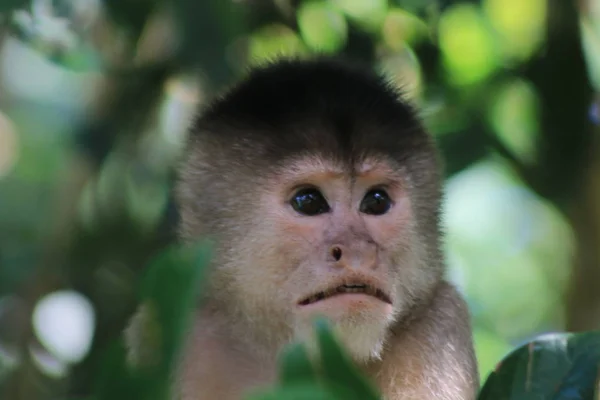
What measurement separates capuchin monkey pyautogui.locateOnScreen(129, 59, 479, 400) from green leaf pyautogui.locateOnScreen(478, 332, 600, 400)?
0.91 m

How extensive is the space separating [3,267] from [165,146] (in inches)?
39.4

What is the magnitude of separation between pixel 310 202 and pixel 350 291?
42cm

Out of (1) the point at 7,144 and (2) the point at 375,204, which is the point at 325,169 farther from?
(1) the point at 7,144

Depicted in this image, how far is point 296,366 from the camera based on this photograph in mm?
1249

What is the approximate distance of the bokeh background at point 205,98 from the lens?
14.1ft

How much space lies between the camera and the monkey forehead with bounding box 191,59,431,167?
10.6 feet

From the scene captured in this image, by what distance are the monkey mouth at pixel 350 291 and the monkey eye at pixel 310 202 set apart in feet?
1.13

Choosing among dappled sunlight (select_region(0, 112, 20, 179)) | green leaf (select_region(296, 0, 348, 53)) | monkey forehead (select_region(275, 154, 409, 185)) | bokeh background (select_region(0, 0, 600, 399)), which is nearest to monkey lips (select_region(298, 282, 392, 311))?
monkey forehead (select_region(275, 154, 409, 185))

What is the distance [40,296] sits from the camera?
→ 4637 millimetres

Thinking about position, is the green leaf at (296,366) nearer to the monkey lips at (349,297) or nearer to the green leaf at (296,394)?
the green leaf at (296,394)

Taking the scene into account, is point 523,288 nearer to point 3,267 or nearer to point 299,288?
point 3,267

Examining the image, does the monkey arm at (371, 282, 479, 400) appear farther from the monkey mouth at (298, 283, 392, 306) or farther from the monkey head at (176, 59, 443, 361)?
the monkey mouth at (298, 283, 392, 306)

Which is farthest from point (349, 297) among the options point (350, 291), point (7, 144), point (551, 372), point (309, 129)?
point (7, 144)

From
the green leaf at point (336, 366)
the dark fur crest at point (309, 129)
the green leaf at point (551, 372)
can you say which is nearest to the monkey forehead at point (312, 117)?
the dark fur crest at point (309, 129)
